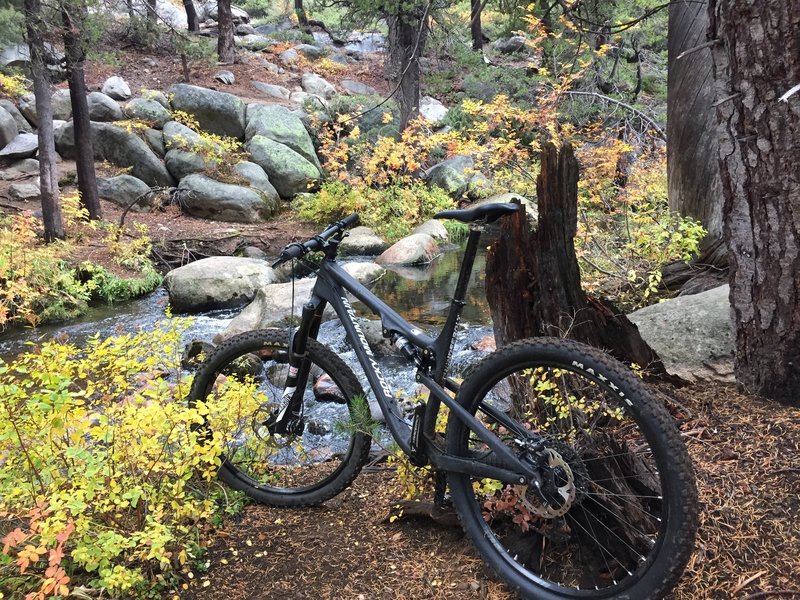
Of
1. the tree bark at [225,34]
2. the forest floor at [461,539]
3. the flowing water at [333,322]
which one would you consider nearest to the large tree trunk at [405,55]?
the flowing water at [333,322]

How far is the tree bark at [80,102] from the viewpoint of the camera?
9469mm

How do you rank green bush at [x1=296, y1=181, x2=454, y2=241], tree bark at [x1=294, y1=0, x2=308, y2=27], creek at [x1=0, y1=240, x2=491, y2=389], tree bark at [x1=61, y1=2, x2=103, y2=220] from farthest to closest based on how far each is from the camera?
1. tree bark at [x1=294, y1=0, x2=308, y2=27]
2. green bush at [x1=296, y1=181, x2=454, y2=241]
3. tree bark at [x1=61, y1=2, x2=103, y2=220]
4. creek at [x1=0, y1=240, x2=491, y2=389]

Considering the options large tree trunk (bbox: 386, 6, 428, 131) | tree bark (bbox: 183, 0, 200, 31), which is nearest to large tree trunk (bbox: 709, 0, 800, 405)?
large tree trunk (bbox: 386, 6, 428, 131)

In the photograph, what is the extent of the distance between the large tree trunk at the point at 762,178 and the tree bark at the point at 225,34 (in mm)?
21153

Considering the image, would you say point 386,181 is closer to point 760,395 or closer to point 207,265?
point 207,265

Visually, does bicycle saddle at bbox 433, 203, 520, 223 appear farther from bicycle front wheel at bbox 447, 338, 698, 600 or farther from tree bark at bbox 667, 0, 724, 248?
tree bark at bbox 667, 0, 724, 248

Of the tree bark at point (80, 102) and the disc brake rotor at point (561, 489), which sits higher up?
the tree bark at point (80, 102)

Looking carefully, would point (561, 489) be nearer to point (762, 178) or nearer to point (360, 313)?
point (762, 178)

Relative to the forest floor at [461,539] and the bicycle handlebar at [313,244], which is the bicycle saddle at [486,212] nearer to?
the bicycle handlebar at [313,244]

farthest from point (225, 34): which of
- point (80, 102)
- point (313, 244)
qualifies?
point (313, 244)

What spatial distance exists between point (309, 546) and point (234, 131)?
51.7ft

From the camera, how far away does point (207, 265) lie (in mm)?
9195

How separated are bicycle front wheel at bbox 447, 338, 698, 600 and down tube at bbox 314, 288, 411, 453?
35 cm

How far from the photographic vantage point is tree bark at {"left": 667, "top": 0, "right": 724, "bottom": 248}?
5.33 metres
